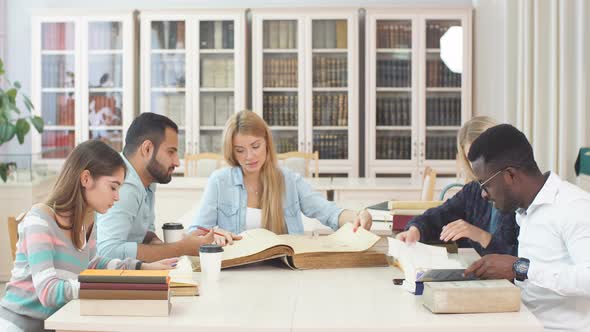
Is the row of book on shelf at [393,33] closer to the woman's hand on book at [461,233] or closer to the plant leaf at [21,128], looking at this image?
the plant leaf at [21,128]

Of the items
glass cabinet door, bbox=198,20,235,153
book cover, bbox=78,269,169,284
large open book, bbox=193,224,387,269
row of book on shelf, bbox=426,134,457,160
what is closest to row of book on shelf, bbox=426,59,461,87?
row of book on shelf, bbox=426,134,457,160

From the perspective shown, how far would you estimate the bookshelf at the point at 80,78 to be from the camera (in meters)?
7.41

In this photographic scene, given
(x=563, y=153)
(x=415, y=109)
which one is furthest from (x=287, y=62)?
(x=563, y=153)

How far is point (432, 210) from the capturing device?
2957 millimetres

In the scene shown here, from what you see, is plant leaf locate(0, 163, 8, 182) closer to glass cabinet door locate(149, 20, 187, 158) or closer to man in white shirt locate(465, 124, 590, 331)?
glass cabinet door locate(149, 20, 187, 158)

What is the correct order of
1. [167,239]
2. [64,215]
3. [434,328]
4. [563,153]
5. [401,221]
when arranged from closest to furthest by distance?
[434,328] < [64,215] < [167,239] < [401,221] < [563,153]

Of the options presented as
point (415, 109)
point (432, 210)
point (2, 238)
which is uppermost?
point (415, 109)

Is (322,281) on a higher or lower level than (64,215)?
lower

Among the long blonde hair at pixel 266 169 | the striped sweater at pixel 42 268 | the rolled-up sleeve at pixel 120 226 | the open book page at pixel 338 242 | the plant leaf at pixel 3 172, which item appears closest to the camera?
the striped sweater at pixel 42 268

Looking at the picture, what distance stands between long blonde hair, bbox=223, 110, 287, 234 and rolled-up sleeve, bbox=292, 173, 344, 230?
106mm

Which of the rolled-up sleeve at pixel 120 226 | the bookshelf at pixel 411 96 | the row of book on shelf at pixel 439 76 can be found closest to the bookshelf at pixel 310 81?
the bookshelf at pixel 411 96

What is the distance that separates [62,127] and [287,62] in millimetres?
2184

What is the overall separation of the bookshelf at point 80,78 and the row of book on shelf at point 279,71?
1.25 meters

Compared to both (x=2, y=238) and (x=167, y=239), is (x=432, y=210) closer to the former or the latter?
(x=167, y=239)
